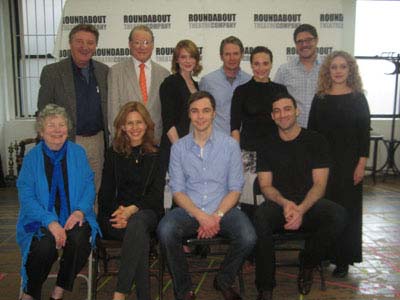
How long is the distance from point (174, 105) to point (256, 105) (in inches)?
23.6

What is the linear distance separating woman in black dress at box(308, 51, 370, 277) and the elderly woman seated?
1.66 meters

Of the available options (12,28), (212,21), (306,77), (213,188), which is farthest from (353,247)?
(12,28)

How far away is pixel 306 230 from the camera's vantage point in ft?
8.59

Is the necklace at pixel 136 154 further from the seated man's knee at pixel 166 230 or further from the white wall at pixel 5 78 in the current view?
the white wall at pixel 5 78

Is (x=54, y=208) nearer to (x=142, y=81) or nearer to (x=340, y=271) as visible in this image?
(x=142, y=81)

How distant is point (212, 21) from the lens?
5.55 metres

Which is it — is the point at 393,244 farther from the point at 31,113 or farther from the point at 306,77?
the point at 31,113

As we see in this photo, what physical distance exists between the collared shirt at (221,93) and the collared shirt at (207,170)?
26.1 inches

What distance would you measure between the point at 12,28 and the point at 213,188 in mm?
5411

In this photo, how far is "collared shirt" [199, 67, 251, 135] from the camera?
327cm

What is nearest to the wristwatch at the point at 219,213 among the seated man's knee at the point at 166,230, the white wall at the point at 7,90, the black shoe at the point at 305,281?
the seated man's knee at the point at 166,230

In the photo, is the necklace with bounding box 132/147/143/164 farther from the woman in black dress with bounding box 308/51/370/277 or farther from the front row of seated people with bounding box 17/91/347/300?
the woman in black dress with bounding box 308/51/370/277

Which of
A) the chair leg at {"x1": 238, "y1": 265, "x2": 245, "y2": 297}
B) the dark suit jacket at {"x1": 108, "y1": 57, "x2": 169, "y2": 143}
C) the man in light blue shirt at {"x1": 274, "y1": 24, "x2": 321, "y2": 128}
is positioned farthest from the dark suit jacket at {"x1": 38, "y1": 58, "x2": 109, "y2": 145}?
the man in light blue shirt at {"x1": 274, "y1": 24, "x2": 321, "y2": 128}

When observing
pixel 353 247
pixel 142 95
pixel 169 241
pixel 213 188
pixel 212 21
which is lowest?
pixel 353 247
